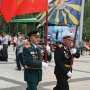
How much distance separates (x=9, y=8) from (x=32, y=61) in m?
1.31

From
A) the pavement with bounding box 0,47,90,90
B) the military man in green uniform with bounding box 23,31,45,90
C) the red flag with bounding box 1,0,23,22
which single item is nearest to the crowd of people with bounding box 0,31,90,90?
the military man in green uniform with bounding box 23,31,45,90

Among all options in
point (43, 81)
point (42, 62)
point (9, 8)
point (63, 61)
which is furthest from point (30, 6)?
point (43, 81)

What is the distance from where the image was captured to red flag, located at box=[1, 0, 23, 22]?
26.5 feet

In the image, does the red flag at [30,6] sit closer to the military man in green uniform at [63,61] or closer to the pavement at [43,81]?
the military man in green uniform at [63,61]

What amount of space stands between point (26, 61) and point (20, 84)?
348 cm

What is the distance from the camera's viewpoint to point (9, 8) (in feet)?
26.6

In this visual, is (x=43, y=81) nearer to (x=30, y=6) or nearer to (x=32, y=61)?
(x=30, y=6)

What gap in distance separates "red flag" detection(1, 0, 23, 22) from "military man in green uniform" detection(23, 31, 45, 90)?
733mm

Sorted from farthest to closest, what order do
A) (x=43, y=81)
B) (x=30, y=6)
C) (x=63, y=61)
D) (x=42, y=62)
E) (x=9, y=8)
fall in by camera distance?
(x=43, y=81) → (x=30, y=6) → (x=9, y=8) → (x=42, y=62) → (x=63, y=61)

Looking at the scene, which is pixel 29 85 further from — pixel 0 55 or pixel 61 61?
pixel 0 55

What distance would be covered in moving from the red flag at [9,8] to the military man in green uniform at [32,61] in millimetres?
733

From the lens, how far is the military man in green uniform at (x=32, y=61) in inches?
300

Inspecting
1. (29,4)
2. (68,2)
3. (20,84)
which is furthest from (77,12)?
(29,4)

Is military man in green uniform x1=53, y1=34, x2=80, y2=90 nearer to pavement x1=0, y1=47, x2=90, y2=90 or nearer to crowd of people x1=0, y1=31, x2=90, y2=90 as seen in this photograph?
crowd of people x1=0, y1=31, x2=90, y2=90
